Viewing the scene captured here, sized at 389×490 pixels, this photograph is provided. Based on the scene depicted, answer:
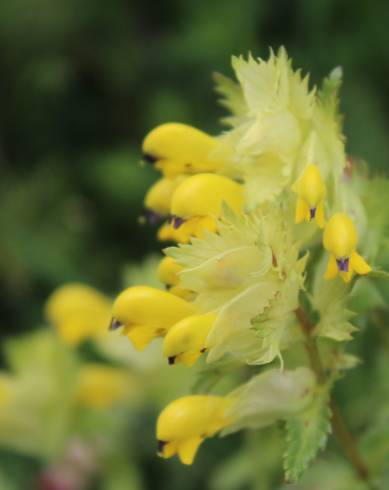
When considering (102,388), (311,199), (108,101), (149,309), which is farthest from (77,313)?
(108,101)

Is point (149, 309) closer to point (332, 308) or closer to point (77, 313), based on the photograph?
point (332, 308)

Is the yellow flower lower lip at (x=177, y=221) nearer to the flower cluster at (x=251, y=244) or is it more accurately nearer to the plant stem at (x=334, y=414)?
the flower cluster at (x=251, y=244)

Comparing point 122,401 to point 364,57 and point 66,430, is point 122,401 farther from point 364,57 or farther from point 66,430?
point 364,57

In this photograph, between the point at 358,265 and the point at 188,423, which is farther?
the point at 188,423

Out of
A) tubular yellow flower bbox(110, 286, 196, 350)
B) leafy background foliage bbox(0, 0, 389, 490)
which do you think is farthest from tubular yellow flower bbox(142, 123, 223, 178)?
leafy background foliage bbox(0, 0, 389, 490)

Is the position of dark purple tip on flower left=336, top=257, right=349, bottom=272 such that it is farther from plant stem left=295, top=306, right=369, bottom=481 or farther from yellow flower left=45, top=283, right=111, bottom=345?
yellow flower left=45, top=283, right=111, bottom=345

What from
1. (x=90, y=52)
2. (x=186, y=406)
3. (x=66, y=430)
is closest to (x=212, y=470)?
(x=66, y=430)

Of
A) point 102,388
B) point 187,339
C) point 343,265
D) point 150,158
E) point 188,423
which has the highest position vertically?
point 150,158
